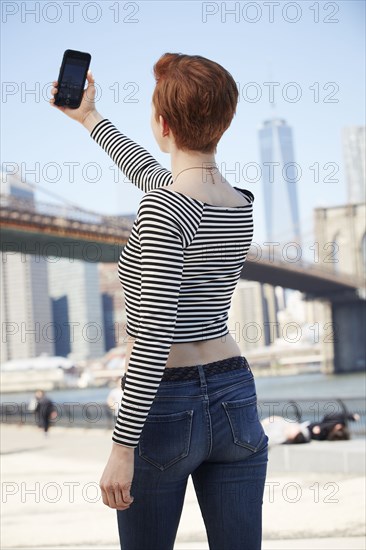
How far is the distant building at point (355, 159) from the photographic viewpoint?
150750 mm

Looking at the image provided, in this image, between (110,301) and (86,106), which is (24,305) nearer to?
(110,301)

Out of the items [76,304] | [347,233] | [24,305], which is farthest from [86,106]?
[76,304]

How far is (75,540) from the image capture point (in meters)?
3.98

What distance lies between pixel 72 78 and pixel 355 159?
6377 inches

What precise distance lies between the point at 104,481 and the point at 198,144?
0.55 meters

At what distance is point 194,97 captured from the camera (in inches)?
57.3

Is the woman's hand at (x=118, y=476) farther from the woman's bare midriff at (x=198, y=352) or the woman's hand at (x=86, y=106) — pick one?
the woman's hand at (x=86, y=106)

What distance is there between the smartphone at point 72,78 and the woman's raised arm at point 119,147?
27 mm

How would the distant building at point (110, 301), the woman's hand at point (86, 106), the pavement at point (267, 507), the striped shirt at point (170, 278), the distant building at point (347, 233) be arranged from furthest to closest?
the distant building at point (110, 301), the distant building at point (347, 233), the pavement at point (267, 507), the woman's hand at point (86, 106), the striped shirt at point (170, 278)

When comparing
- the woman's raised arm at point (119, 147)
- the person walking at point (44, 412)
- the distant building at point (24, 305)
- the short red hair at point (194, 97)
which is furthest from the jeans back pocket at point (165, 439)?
the distant building at point (24, 305)

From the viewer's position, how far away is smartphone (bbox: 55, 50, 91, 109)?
1768 millimetres

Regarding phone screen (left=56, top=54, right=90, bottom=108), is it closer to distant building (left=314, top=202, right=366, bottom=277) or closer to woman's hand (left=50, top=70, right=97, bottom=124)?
woman's hand (left=50, top=70, right=97, bottom=124)

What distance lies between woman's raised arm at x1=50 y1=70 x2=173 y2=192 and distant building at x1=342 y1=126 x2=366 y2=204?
147236 millimetres

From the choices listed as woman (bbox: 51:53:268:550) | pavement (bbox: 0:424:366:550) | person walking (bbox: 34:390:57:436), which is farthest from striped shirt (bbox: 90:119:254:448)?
person walking (bbox: 34:390:57:436)
